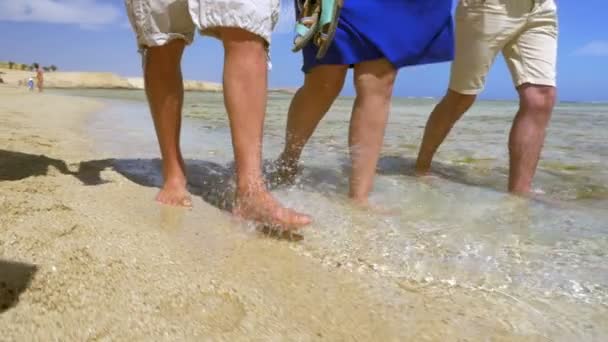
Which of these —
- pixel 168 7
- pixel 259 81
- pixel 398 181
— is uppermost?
pixel 168 7

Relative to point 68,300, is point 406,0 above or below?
above

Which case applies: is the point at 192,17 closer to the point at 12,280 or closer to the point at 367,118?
the point at 367,118

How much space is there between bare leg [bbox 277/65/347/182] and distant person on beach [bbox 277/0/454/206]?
0.07 meters

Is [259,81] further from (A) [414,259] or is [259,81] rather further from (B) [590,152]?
(B) [590,152]

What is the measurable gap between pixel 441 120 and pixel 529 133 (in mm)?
479

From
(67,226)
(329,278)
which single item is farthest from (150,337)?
(67,226)

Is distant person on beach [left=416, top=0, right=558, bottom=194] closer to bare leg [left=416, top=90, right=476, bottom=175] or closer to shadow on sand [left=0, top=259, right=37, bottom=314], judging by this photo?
bare leg [left=416, top=90, right=476, bottom=175]

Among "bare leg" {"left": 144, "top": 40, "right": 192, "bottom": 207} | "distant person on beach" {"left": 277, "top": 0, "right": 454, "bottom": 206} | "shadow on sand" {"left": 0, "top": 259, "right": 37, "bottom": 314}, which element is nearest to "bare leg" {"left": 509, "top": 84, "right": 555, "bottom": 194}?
"distant person on beach" {"left": 277, "top": 0, "right": 454, "bottom": 206}

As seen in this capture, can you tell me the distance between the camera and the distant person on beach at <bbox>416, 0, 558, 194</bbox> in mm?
2441

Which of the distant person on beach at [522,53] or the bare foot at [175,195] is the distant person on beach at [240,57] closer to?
the bare foot at [175,195]

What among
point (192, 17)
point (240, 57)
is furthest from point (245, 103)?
point (192, 17)

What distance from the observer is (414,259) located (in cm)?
141

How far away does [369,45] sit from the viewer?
1974 mm

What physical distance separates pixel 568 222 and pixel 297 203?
1.00 m
